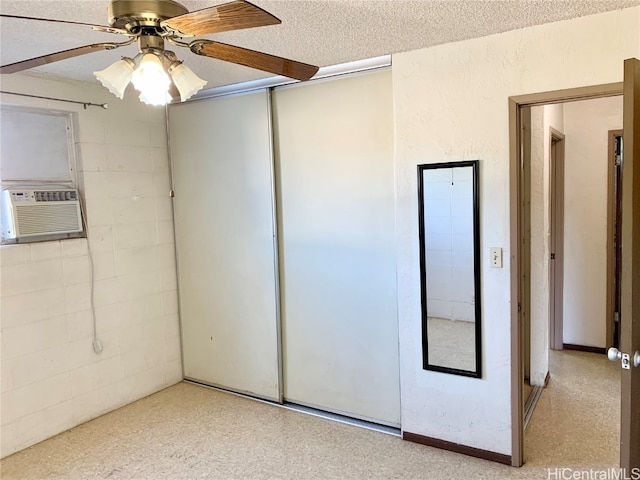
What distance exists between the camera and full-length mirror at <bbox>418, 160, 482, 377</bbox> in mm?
2693

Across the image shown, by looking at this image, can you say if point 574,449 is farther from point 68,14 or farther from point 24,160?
point 24,160

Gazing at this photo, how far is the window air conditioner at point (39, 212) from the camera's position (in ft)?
9.82

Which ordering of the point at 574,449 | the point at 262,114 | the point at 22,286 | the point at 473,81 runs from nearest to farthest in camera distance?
1. the point at 473,81
2. the point at 574,449
3. the point at 22,286
4. the point at 262,114

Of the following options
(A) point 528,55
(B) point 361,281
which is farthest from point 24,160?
(A) point 528,55

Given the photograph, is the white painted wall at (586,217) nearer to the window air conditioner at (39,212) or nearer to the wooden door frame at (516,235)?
the wooden door frame at (516,235)

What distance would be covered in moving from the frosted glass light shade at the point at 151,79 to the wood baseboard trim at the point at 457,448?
2387 millimetres

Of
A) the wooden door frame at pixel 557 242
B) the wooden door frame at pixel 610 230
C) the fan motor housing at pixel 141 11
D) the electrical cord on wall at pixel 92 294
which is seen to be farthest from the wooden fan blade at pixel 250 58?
the wooden door frame at pixel 610 230

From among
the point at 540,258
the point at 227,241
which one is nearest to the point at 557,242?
the point at 540,258

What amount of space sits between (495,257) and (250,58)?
1.64m

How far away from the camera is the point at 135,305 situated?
3.73 metres

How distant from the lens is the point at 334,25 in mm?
2311

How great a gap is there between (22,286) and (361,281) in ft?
6.97

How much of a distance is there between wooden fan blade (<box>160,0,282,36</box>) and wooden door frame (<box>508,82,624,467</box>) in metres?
1.57

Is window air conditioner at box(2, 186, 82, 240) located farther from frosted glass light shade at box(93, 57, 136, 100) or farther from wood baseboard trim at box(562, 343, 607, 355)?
wood baseboard trim at box(562, 343, 607, 355)
